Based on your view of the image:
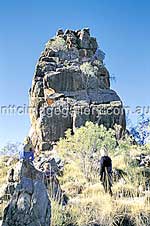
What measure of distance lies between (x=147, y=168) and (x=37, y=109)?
1689 cm

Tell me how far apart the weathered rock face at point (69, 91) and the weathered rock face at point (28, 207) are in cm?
1986

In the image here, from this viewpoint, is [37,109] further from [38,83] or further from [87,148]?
[87,148]

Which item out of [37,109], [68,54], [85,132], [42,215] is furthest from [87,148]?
[68,54]

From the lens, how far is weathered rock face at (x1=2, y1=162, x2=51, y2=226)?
7664mm

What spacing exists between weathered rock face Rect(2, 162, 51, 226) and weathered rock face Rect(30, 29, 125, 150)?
19.9 m

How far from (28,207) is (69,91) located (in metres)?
23.7

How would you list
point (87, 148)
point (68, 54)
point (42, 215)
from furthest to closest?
point (68, 54) < point (87, 148) < point (42, 215)

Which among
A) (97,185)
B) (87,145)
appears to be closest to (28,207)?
(97,185)

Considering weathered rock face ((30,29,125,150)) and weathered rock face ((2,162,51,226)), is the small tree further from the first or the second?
weathered rock face ((2,162,51,226))

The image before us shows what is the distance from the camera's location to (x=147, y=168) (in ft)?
51.5

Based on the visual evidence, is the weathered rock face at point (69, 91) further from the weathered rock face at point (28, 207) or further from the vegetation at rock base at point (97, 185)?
the weathered rock face at point (28, 207)

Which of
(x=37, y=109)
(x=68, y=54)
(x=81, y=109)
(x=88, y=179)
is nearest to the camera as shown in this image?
(x=88, y=179)

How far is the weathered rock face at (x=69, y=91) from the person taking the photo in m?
28.5

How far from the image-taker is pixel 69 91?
102 feet
